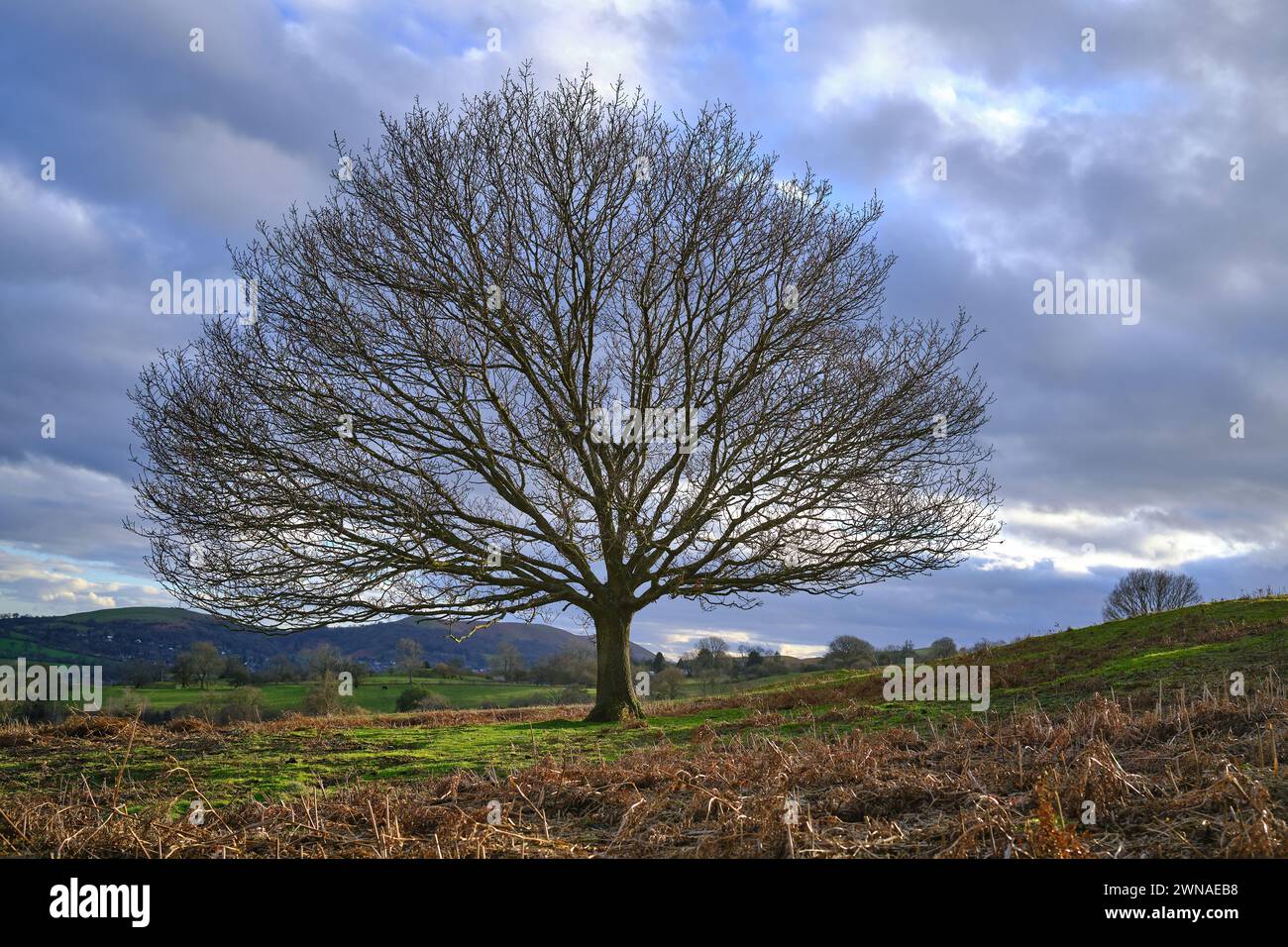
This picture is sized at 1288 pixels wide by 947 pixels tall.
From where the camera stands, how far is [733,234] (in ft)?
54.0

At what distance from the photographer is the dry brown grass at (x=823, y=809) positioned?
11.5ft

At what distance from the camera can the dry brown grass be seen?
11.5 feet

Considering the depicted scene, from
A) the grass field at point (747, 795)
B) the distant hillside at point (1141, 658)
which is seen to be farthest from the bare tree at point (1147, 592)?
the grass field at point (747, 795)

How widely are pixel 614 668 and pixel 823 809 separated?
13.1 m

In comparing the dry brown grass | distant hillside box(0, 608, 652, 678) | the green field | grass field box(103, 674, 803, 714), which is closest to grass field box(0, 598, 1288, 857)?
the dry brown grass

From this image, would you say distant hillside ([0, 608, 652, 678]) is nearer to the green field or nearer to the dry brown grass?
the green field

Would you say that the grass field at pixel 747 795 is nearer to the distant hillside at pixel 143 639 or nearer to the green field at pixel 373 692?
the green field at pixel 373 692

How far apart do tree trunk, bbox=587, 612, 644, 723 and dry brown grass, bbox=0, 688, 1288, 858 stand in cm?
1091

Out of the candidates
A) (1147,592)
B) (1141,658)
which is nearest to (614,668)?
(1141,658)

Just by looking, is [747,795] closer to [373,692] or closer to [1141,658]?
[1141,658]

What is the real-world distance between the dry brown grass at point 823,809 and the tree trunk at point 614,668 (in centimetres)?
1091

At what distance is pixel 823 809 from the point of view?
4.33 metres
